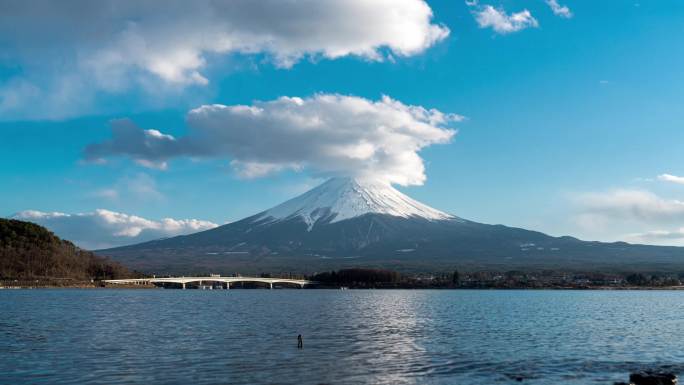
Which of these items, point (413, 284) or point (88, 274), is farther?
point (413, 284)

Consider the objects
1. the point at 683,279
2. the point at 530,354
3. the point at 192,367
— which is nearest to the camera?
the point at 192,367

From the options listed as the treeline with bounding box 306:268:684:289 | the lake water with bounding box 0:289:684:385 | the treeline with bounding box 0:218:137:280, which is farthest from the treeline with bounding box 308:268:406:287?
the lake water with bounding box 0:289:684:385

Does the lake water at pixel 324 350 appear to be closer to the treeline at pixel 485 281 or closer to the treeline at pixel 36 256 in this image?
the treeline at pixel 36 256

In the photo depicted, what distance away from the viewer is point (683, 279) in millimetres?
185875

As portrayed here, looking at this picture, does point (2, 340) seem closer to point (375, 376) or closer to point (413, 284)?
point (375, 376)

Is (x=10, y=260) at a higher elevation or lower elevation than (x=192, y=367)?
higher

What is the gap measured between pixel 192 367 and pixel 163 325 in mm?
20973

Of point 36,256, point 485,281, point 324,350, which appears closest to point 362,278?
point 485,281

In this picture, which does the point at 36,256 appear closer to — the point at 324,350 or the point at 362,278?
the point at 362,278

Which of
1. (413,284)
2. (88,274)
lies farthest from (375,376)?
(413,284)

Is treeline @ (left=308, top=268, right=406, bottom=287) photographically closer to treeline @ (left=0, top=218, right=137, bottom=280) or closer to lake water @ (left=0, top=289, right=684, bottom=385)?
treeline @ (left=0, top=218, right=137, bottom=280)

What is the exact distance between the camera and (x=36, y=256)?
134 m

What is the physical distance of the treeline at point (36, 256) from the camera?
130125 millimetres

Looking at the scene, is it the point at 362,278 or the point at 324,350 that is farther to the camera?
the point at 362,278
